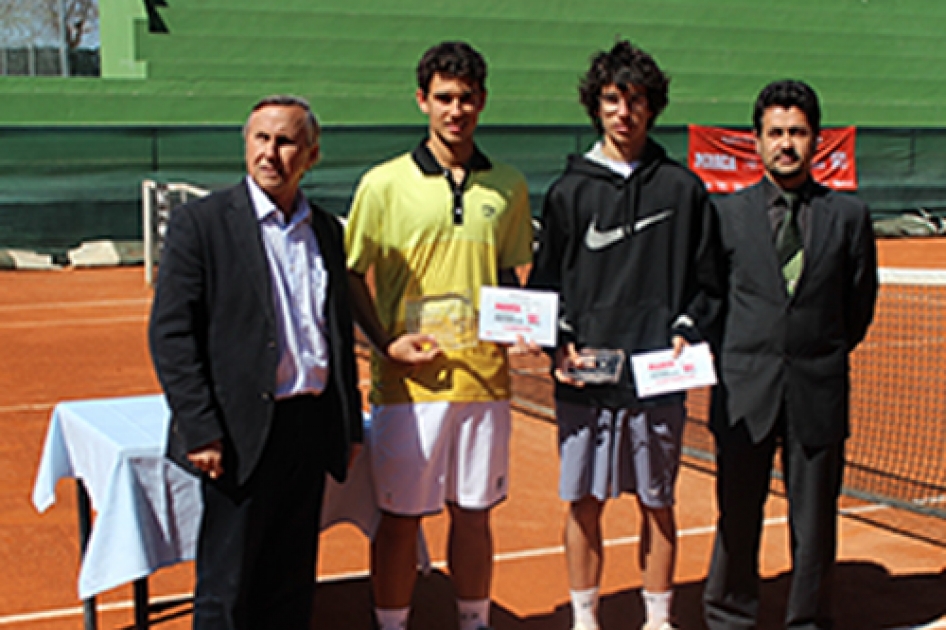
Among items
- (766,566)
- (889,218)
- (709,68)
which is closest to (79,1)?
(709,68)

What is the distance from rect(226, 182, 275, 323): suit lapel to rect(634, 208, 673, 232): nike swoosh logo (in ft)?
4.26

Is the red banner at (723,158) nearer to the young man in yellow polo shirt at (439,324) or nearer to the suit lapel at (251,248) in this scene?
the young man in yellow polo shirt at (439,324)

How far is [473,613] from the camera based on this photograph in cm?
396

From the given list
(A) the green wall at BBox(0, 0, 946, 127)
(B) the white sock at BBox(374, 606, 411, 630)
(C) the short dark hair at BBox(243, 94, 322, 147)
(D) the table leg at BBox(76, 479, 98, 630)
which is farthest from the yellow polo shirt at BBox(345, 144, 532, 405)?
(A) the green wall at BBox(0, 0, 946, 127)

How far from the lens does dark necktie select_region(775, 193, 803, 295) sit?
3.92 metres

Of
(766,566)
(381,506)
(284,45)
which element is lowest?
(766,566)

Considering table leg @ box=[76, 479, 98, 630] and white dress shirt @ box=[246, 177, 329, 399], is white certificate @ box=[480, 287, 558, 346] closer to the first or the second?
white dress shirt @ box=[246, 177, 329, 399]

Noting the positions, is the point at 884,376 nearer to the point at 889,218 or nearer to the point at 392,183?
the point at 392,183

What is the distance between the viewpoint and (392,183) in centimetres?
379

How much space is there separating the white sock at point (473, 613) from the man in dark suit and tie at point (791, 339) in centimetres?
88

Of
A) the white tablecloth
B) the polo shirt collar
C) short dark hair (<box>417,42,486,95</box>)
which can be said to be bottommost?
the white tablecloth

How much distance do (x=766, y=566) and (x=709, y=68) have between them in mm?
26027

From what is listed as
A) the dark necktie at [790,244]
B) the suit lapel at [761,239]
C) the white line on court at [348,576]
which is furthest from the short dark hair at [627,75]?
the white line on court at [348,576]

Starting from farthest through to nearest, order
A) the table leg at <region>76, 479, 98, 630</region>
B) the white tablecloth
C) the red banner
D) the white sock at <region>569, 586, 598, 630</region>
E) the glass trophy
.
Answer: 1. the red banner
2. the table leg at <region>76, 479, 98, 630</region>
3. the white sock at <region>569, 586, 598, 630</region>
4. the glass trophy
5. the white tablecloth
